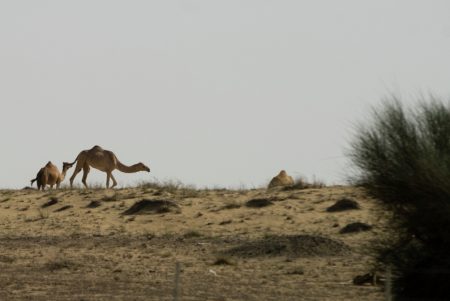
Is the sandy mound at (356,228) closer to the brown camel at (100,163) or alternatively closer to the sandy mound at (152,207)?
the sandy mound at (152,207)

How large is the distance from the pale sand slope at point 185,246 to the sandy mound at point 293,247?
0.04 metres

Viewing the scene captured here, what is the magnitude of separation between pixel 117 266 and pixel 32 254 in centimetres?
443

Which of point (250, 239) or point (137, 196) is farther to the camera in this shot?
point (137, 196)

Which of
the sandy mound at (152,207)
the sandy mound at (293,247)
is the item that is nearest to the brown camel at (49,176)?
the sandy mound at (152,207)

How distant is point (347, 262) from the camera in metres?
31.6

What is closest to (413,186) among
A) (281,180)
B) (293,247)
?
(293,247)

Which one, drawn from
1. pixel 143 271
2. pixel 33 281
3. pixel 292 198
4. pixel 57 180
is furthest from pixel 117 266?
pixel 57 180

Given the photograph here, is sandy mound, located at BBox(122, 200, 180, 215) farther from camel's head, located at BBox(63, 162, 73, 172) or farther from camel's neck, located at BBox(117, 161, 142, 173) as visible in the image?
camel's head, located at BBox(63, 162, 73, 172)

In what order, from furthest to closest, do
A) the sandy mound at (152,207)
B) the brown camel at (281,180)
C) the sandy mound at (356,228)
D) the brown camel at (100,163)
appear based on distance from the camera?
the brown camel at (100,163) → the brown camel at (281,180) → the sandy mound at (152,207) → the sandy mound at (356,228)

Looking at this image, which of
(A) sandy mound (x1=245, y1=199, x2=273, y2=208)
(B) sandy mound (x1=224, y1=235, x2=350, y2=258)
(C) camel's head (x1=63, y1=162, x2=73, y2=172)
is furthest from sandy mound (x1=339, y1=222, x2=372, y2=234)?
(C) camel's head (x1=63, y1=162, x2=73, y2=172)

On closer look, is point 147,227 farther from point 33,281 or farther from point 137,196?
point 33,281

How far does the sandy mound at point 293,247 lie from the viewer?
1305 inches

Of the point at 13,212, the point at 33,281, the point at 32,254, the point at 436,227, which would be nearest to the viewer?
the point at 436,227

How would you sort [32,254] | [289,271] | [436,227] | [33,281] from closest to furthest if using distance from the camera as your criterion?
[436,227]
[33,281]
[289,271]
[32,254]
